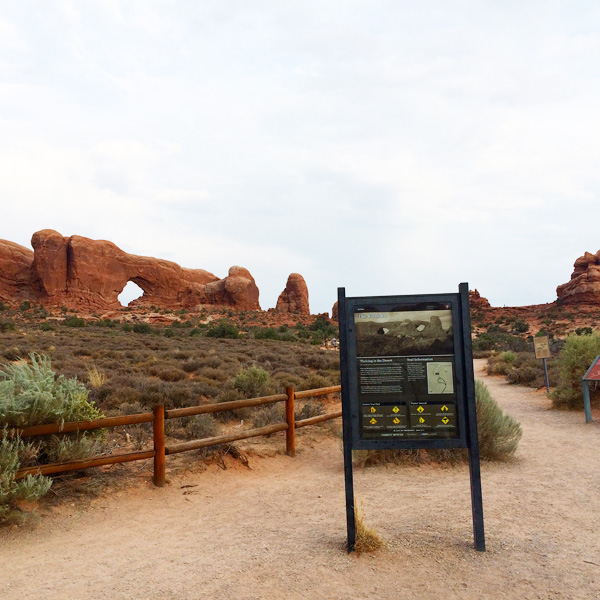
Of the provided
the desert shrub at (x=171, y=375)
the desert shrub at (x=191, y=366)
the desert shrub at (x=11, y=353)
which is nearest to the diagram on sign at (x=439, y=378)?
the desert shrub at (x=171, y=375)

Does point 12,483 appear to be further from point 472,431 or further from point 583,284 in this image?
point 583,284

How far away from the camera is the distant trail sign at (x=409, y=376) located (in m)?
3.91

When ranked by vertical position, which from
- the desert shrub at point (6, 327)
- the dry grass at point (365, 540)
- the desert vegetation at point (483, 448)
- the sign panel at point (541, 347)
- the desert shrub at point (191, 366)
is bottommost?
the dry grass at point (365, 540)

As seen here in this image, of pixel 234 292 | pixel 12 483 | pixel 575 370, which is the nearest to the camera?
pixel 12 483

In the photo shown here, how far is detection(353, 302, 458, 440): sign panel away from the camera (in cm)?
392

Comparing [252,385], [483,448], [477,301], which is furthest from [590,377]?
[477,301]

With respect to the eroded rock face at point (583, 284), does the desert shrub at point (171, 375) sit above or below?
below

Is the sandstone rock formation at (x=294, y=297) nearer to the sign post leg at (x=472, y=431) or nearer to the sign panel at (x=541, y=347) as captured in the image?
the sign panel at (x=541, y=347)

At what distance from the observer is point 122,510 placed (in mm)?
5527

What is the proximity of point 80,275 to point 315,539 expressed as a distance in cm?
6121

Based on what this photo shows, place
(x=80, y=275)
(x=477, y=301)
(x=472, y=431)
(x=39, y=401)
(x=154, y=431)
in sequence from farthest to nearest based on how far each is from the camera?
(x=477, y=301)
(x=80, y=275)
(x=154, y=431)
(x=39, y=401)
(x=472, y=431)

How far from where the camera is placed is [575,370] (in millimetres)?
11812

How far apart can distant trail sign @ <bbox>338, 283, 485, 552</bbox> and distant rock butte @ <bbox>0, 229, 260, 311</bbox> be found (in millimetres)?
60276

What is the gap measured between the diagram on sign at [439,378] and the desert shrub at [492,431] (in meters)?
3.37
